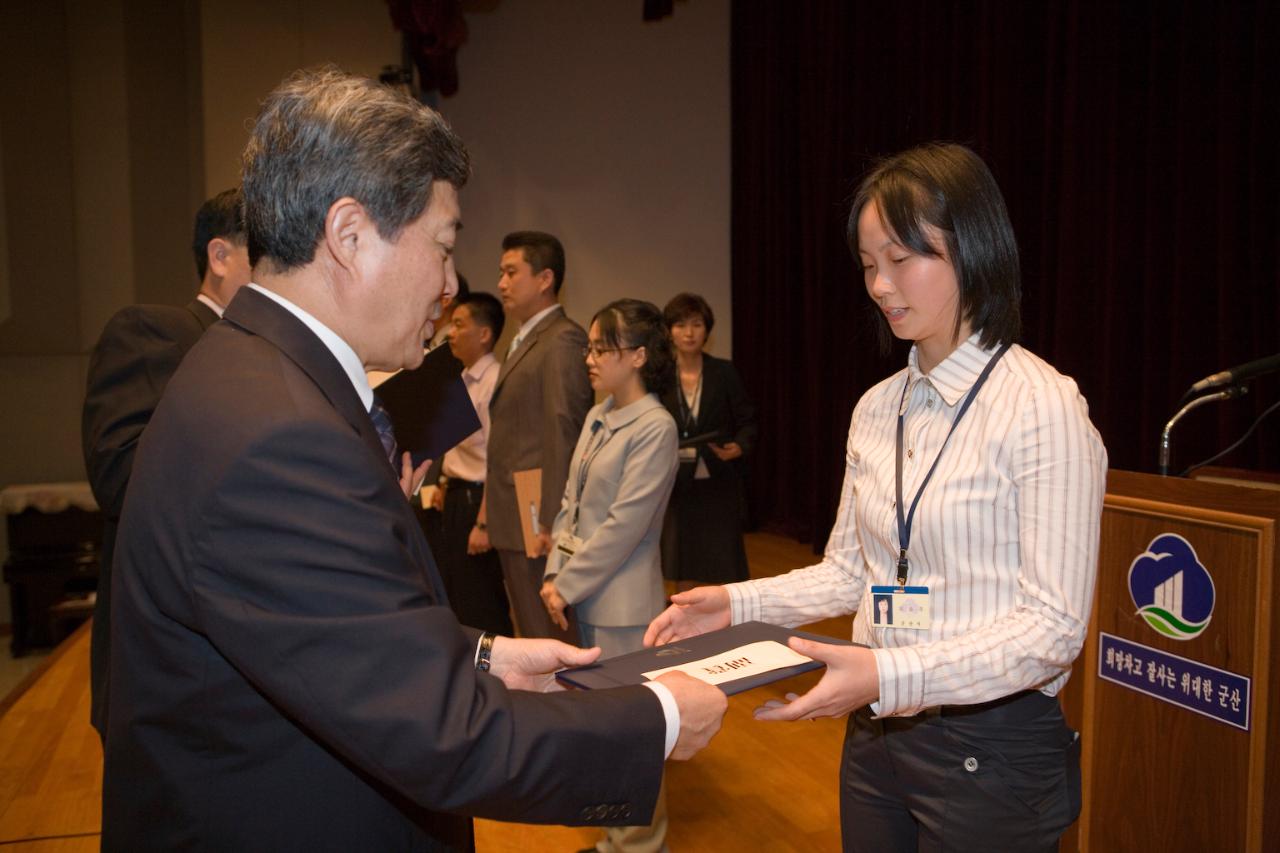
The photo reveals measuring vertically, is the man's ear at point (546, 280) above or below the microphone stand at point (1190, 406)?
above

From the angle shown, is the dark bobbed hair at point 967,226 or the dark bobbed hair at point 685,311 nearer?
the dark bobbed hair at point 967,226

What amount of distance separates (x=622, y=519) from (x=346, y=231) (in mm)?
1672

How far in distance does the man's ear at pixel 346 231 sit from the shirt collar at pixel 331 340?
7 cm

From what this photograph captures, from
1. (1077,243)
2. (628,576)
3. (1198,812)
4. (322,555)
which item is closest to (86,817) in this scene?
(628,576)

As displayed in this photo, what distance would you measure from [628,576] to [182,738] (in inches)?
69.6

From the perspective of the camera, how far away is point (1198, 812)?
6.03 ft

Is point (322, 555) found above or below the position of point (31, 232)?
below

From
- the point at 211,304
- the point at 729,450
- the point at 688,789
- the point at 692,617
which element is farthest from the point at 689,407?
the point at 692,617

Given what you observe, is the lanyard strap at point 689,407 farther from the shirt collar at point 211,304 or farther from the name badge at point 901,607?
the name badge at point 901,607

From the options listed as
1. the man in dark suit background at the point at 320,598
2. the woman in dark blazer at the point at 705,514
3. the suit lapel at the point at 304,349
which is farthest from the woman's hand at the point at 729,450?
the suit lapel at the point at 304,349

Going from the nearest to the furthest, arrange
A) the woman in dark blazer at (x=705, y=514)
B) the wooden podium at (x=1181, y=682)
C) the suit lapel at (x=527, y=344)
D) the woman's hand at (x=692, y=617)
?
the woman's hand at (x=692, y=617) < the wooden podium at (x=1181, y=682) < the suit lapel at (x=527, y=344) < the woman in dark blazer at (x=705, y=514)

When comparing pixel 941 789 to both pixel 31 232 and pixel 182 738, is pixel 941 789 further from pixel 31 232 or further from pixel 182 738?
pixel 31 232

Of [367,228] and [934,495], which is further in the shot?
[934,495]

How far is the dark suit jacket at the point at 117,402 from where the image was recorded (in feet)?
6.38
